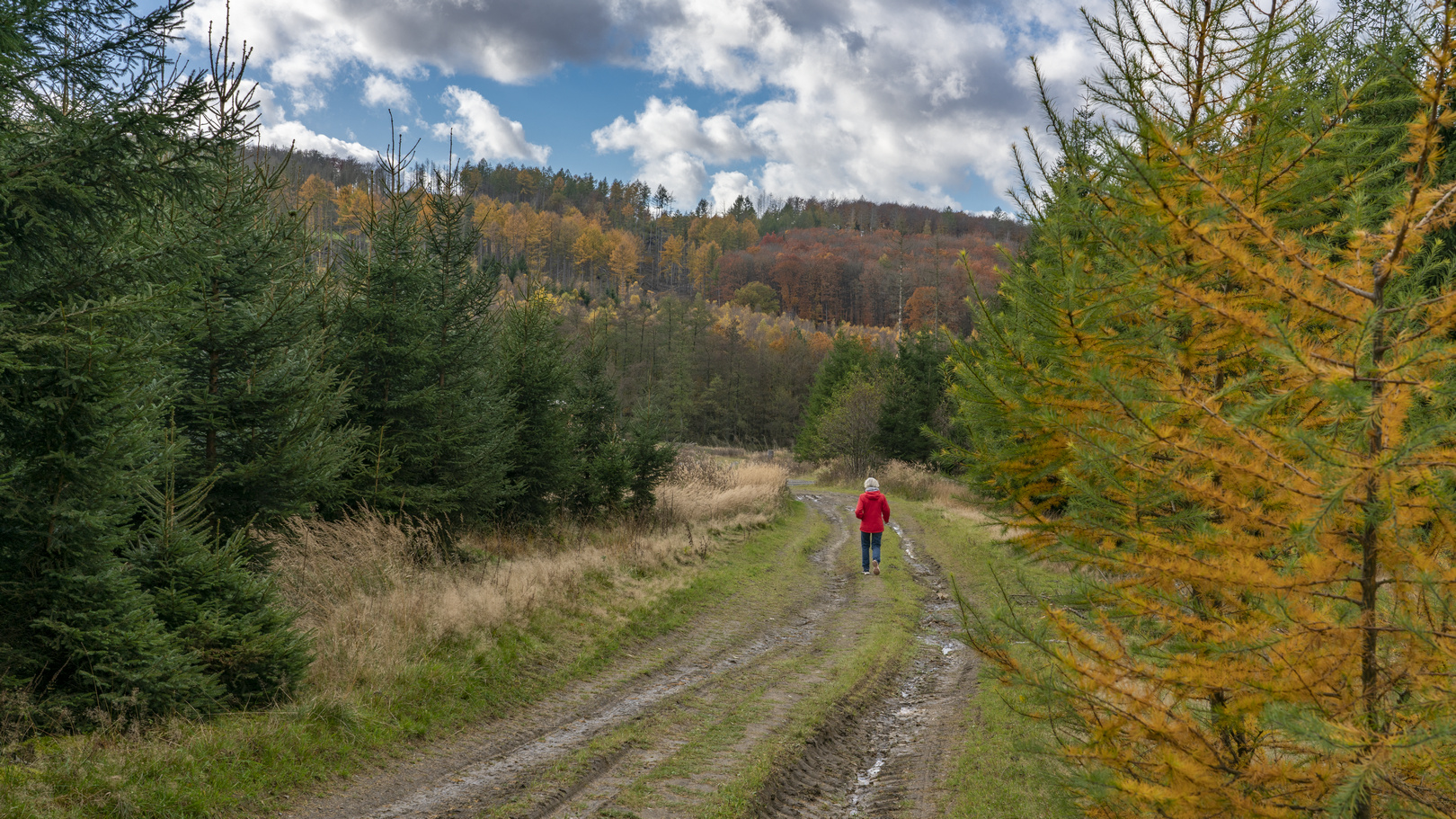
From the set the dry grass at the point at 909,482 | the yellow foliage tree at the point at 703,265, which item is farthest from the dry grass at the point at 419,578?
the yellow foliage tree at the point at 703,265

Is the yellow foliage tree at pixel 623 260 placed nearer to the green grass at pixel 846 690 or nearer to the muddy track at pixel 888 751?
the green grass at pixel 846 690

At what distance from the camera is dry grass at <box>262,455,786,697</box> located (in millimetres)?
7059

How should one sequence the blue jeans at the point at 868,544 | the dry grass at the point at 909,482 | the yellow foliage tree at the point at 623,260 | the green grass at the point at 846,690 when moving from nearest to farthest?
1. the green grass at the point at 846,690
2. the blue jeans at the point at 868,544
3. the dry grass at the point at 909,482
4. the yellow foliage tree at the point at 623,260

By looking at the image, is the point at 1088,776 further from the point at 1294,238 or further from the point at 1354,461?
Answer: the point at 1294,238

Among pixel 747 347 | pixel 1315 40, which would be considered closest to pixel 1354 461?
pixel 1315 40

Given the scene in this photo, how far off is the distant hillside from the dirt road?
63867 millimetres

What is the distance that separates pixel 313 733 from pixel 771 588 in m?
8.54

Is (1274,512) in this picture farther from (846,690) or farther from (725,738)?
(846,690)

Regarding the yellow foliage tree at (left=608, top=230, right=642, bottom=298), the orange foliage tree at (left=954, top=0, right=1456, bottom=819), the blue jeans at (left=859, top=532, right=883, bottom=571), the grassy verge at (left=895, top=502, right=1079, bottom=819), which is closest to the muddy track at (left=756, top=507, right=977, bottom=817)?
the grassy verge at (left=895, top=502, right=1079, bottom=819)

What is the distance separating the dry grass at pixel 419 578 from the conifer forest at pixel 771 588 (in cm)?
7

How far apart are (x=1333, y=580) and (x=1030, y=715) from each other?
61.2 inches

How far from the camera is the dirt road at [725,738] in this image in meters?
5.20

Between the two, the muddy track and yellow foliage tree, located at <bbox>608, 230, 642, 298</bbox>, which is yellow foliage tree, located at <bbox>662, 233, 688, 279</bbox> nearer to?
yellow foliage tree, located at <bbox>608, 230, 642, 298</bbox>

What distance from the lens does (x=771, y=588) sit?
43.1 ft
